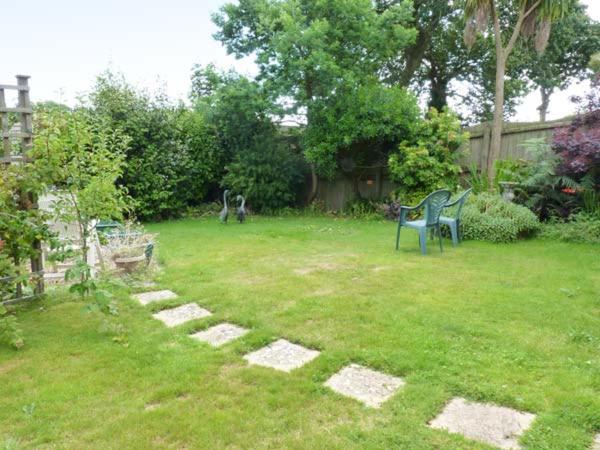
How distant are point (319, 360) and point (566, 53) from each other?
16.0 metres

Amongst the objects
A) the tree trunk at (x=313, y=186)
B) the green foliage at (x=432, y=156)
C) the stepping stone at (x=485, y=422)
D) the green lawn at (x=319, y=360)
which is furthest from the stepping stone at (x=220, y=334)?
the tree trunk at (x=313, y=186)

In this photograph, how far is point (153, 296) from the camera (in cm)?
375

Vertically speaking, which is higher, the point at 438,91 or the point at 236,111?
the point at 438,91

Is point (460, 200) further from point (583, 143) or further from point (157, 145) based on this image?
point (157, 145)

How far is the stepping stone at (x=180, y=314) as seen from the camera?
314cm

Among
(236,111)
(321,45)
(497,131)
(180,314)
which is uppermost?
(321,45)

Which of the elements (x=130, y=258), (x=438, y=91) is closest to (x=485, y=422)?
(x=130, y=258)

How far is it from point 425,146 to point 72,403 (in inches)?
291

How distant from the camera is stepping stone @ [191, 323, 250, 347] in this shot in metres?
2.76

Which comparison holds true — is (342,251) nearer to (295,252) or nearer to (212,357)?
(295,252)

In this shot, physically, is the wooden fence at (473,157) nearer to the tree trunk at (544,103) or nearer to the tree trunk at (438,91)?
the tree trunk at (438,91)

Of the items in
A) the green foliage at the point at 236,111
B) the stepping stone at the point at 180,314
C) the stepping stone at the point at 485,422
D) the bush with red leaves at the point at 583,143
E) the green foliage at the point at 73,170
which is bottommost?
the stepping stone at the point at 180,314

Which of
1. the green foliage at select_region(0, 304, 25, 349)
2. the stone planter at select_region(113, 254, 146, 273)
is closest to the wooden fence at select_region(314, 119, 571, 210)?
Result: the stone planter at select_region(113, 254, 146, 273)

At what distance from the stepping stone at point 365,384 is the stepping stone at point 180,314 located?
1.36m
